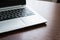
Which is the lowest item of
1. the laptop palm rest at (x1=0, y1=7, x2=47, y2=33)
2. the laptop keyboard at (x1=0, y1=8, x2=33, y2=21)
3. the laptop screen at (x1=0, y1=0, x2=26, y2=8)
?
the laptop palm rest at (x1=0, y1=7, x2=47, y2=33)

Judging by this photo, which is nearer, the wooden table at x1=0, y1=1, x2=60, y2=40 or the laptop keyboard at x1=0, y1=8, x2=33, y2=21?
the wooden table at x1=0, y1=1, x2=60, y2=40

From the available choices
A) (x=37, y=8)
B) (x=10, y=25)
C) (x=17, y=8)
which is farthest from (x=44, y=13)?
(x=10, y=25)

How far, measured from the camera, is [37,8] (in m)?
1.03

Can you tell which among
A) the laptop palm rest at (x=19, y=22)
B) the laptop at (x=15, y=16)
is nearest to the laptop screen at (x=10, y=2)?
the laptop at (x=15, y=16)

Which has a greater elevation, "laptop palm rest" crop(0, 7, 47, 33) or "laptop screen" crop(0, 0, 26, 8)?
"laptop screen" crop(0, 0, 26, 8)

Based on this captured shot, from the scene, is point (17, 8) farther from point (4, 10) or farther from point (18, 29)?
point (18, 29)

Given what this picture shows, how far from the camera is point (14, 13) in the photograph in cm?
88

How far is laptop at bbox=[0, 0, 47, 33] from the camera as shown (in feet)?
2.39

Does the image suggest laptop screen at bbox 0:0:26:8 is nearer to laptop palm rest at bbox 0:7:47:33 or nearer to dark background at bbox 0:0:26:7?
dark background at bbox 0:0:26:7

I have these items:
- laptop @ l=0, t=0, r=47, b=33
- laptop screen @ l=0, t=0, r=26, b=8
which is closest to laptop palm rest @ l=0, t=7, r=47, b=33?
laptop @ l=0, t=0, r=47, b=33

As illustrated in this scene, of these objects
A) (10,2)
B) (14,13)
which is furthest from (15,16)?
(10,2)

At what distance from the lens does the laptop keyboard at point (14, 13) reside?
0.82 metres

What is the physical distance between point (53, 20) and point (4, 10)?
1.25 feet

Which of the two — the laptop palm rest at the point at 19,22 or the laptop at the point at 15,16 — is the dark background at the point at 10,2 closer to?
the laptop at the point at 15,16
